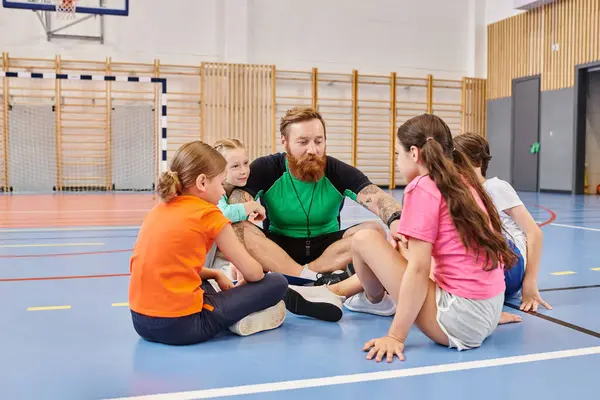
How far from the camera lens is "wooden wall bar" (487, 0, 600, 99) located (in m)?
11.2

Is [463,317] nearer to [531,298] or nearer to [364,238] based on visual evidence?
[364,238]

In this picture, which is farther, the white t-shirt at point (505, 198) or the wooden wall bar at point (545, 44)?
the wooden wall bar at point (545, 44)

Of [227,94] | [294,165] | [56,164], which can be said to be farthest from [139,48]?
[294,165]

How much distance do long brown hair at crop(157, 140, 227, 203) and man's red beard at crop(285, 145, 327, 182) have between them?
0.95 meters

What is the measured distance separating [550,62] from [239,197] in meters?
11.2

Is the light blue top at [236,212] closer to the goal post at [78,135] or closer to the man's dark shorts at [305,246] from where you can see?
the man's dark shorts at [305,246]

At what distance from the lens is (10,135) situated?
11641 mm

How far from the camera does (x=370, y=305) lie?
8.28ft

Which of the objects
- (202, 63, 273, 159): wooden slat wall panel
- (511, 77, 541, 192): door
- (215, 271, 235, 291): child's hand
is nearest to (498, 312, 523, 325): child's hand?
(215, 271, 235, 291): child's hand

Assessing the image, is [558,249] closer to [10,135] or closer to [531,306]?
[531,306]

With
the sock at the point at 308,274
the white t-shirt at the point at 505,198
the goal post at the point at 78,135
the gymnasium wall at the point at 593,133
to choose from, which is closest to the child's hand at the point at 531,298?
the white t-shirt at the point at 505,198

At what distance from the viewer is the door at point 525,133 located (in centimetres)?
1266

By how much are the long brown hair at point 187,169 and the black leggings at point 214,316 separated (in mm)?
433

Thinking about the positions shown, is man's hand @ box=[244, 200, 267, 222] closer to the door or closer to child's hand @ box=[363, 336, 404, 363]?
child's hand @ box=[363, 336, 404, 363]
